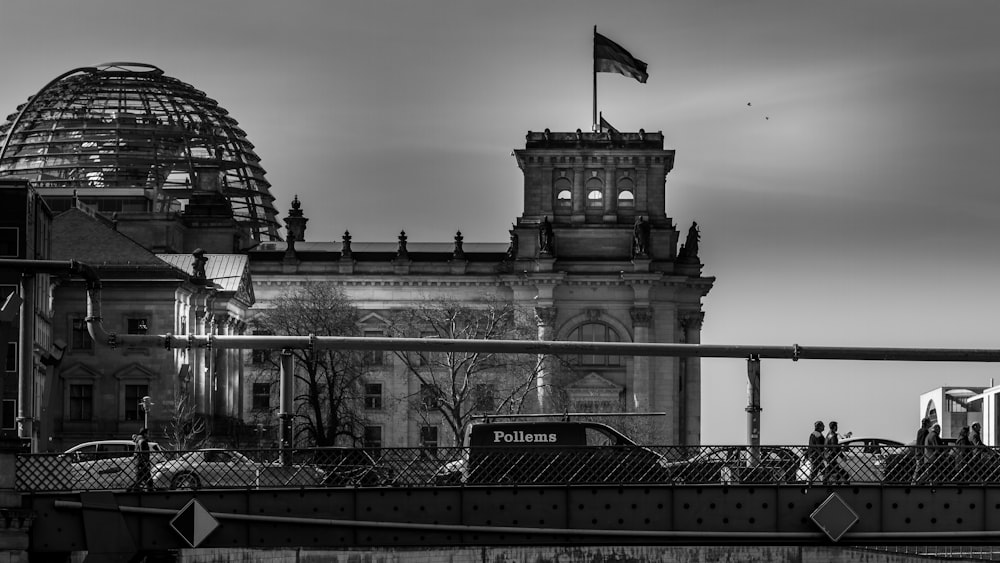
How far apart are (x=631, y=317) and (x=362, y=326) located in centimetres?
1729

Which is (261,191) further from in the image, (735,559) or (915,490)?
(915,490)

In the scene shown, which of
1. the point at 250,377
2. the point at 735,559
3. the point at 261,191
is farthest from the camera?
the point at 261,191

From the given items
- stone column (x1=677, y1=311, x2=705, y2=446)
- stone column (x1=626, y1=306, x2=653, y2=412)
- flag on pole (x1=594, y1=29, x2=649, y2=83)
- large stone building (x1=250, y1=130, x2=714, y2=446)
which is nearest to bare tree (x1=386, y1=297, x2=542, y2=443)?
large stone building (x1=250, y1=130, x2=714, y2=446)

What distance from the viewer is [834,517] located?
4559cm

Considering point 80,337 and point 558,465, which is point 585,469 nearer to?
point 558,465

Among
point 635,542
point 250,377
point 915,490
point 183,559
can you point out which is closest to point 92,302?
point 635,542

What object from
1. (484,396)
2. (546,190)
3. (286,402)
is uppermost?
(546,190)

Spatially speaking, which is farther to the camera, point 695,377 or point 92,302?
point 695,377

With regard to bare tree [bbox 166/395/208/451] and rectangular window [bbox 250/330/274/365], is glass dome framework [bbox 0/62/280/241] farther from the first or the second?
bare tree [bbox 166/395/208/451]

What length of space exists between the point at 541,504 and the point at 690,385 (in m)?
121

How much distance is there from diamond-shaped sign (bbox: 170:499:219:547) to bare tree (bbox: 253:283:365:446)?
245 ft

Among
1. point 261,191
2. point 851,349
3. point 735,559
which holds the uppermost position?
point 261,191

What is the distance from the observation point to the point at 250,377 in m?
154

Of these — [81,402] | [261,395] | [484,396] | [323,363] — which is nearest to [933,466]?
[323,363]
